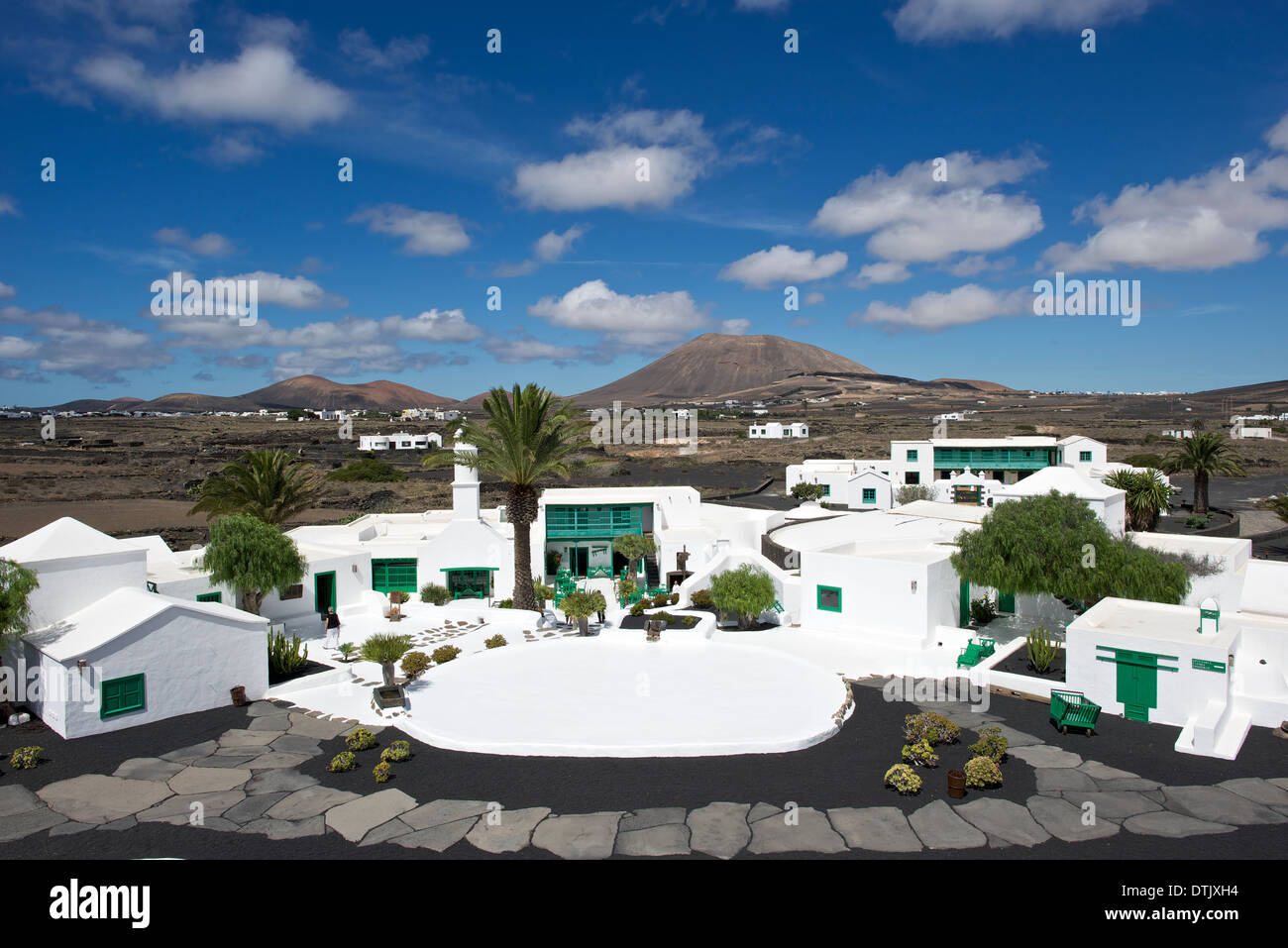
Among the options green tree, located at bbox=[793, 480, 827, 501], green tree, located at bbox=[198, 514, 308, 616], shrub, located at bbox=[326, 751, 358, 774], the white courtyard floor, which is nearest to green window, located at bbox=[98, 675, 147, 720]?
the white courtyard floor

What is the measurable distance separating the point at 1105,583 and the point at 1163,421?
448ft

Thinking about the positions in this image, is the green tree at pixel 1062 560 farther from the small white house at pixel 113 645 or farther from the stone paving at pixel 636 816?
the small white house at pixel 113 645

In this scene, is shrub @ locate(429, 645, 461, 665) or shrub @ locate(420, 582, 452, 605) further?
shrub @ locate(420, 582, 452, 605)

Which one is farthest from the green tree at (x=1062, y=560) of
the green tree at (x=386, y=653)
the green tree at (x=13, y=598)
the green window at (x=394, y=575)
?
the green tree at (x=13, y=598)

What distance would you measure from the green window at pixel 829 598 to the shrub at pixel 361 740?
1482 cm

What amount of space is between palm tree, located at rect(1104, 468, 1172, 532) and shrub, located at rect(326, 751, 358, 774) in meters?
33.6

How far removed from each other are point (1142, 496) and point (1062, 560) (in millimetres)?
16772

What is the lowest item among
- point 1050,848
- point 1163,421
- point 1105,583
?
point 1050,848

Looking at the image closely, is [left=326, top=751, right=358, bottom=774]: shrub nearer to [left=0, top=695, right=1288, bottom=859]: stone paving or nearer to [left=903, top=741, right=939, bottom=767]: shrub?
[left=0, top=695, right=1288, bottom=859]: stone paving

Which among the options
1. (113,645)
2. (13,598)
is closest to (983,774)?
(113,645)

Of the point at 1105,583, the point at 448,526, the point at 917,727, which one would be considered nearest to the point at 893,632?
the point at 1105,583

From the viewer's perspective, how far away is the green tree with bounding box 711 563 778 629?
78.8ft
